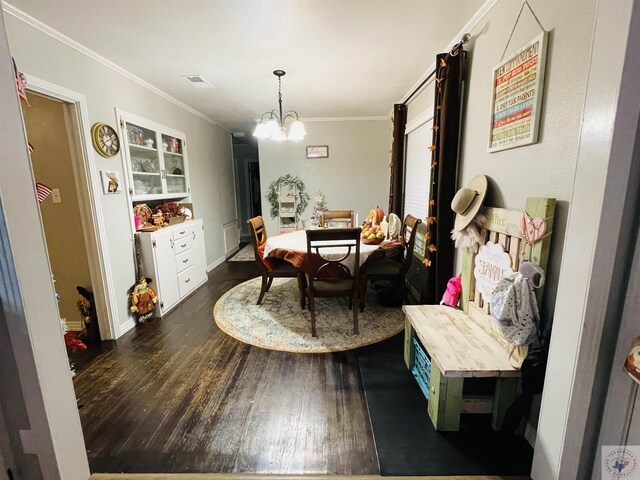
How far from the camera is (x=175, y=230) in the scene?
3.13 meters

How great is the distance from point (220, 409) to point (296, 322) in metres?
1.11

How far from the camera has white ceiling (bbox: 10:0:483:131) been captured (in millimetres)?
1708

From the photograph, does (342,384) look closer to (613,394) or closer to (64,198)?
(613,394)

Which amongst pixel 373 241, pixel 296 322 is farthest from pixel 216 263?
pixel 373 241

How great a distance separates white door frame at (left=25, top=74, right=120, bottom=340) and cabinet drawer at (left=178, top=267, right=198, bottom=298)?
2.61 ft

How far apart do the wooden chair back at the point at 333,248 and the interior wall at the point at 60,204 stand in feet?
6.58

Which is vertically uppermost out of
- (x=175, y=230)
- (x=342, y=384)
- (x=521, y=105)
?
(x=521, y=105)

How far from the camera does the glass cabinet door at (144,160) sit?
9.31 ft

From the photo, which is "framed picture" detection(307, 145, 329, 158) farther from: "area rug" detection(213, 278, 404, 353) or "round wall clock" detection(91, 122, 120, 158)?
"round wall clock" detection(91, 122, 120, 158)

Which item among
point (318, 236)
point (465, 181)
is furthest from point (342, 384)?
point (465, 181)

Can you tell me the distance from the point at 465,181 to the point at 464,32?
1049 mm

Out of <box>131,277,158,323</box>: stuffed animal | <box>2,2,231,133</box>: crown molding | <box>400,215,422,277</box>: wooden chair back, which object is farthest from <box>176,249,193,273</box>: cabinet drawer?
<box>400,215,422,277</box>: wooden chair back

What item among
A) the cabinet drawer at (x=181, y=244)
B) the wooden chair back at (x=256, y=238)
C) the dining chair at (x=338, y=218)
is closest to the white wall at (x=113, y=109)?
the cabinet drawer at (x=181, y=244)

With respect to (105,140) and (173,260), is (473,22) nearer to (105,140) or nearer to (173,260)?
(105,140)
